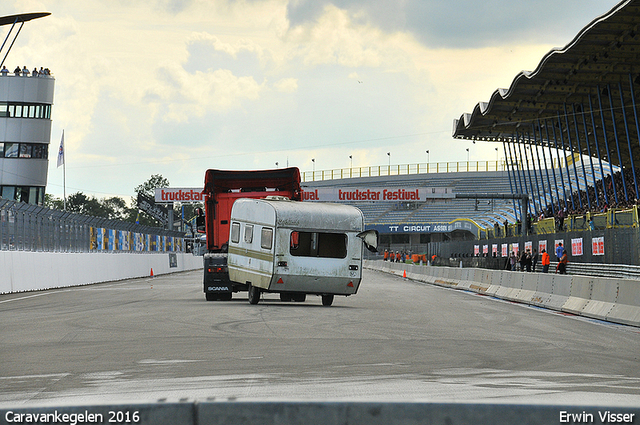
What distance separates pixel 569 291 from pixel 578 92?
34.6 meters

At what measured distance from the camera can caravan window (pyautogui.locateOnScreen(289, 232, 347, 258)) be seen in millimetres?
20078

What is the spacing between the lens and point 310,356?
9867 millimetres

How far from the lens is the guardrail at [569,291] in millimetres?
16141

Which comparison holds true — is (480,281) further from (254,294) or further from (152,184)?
(152,184)

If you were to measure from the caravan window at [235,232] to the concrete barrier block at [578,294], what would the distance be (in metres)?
7.80

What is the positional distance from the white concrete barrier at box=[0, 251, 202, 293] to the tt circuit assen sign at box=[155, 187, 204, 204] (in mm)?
33557

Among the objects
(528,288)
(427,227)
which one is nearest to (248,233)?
(528,288)

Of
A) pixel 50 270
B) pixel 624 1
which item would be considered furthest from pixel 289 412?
pixel 624 1

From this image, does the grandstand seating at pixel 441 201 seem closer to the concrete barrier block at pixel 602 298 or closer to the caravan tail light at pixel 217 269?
the caravan tail light at pixel 217 269

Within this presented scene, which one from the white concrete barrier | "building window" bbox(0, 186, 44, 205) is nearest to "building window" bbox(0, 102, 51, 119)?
"building window" bbox(0, 186, 44, 205)

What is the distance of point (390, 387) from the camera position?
697cm

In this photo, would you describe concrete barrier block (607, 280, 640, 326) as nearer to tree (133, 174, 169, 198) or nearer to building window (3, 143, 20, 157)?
building window (3, 143, 20, 157)

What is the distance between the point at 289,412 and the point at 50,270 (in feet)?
90.4

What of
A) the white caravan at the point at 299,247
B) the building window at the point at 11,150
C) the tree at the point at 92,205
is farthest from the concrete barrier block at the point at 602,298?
the tree at the point at 92,205
